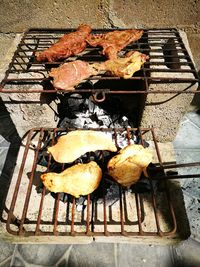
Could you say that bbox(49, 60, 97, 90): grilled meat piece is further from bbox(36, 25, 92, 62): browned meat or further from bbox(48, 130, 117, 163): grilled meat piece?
bbox(48, 130, 117, 163): grilled meat piece

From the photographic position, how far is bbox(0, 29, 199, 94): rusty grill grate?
8.41 feet

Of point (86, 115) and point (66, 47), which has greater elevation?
point (66, 47)

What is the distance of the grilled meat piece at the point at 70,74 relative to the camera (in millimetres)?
2481

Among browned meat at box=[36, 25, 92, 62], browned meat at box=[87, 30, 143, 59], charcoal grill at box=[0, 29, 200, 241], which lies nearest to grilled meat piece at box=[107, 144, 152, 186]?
charcoal grill at box=[0, 29, 200, 241]

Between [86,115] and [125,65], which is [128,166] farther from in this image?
[86,115]

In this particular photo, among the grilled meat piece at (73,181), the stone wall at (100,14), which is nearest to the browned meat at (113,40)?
the stone wall at (100,14)

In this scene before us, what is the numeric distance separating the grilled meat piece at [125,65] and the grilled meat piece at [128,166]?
84 centimetres

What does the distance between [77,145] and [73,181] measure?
0.43m

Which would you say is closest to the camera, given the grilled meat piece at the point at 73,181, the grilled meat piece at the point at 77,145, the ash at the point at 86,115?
the grilled meat piece at the point at 73,181

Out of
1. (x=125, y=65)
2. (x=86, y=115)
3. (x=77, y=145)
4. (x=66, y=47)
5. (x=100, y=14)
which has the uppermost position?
(x=100, y=14)

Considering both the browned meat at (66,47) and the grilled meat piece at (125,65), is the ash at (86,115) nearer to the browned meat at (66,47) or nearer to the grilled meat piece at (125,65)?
the browned meat at (66,47)

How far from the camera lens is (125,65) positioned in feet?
8.45

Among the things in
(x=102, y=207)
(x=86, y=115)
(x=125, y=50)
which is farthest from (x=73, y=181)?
(x=125, y=50)

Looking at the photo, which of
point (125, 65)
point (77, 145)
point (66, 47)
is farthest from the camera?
point (66, 47)
